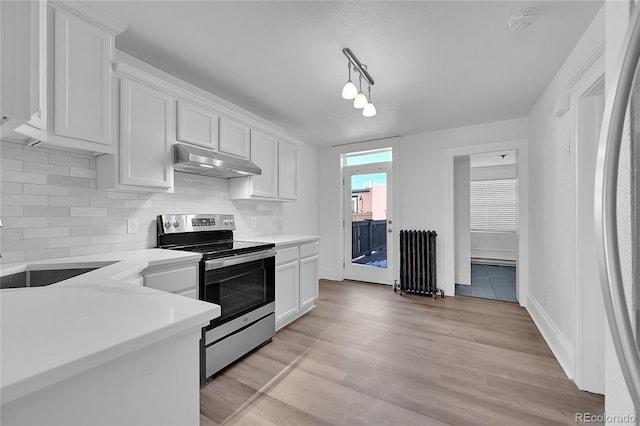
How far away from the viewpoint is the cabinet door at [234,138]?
253cm

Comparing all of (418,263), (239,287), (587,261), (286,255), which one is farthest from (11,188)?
Answer: (418,263)

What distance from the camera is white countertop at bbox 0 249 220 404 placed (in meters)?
0.42

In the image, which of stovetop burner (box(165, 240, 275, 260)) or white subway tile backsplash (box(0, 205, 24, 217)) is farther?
stovetop burner (box(165, 240, 275, 260))

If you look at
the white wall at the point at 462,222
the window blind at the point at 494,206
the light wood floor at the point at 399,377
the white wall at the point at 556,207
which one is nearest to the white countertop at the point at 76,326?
the light wood floor at the point at 399,377

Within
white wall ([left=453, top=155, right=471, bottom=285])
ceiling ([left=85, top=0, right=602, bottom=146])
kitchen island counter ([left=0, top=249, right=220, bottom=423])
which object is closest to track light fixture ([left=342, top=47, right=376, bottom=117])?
ceiling ([left=85, top=0, right=602, bottom=146])

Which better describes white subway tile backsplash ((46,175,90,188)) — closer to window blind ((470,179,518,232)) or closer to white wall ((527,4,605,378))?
white wall ((527,4,605,378))

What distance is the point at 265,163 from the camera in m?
3.08

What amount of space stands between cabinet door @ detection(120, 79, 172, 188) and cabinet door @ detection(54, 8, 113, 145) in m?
0.14

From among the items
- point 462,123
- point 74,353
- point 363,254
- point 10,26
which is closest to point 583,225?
point 462,123

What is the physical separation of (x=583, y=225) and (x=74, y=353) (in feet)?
8.54

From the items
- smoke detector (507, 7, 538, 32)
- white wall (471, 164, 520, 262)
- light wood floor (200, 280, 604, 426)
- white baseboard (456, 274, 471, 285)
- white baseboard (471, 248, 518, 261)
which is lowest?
light wood floor (200, 280, 604, 426)

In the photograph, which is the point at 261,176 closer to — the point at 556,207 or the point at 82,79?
the point at 82,79

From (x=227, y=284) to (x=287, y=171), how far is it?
1750 mm

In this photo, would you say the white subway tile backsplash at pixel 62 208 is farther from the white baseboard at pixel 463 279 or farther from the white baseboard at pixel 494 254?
the white baseboard at pixel 494 254
